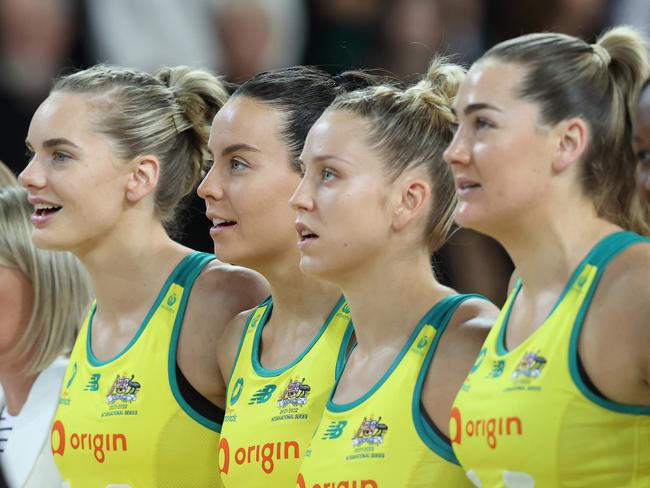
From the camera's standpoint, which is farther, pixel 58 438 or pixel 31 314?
pixel 31 314

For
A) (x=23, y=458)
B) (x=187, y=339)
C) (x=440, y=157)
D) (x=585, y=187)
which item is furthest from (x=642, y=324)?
(x=23, y=458)

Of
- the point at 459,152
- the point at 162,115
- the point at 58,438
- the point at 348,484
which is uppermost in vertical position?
the point at 459,152

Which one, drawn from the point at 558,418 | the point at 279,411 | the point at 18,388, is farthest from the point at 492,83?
the point at 18,388

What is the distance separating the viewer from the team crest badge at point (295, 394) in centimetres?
296

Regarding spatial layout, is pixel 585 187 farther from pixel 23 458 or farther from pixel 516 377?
pixel 23 458

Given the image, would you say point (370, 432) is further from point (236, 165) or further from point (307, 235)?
point (236, 165)

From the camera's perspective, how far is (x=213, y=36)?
5715 millimetres

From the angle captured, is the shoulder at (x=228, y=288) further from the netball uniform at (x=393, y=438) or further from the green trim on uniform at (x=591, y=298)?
the green trim on uniform at (x=591, y=298)

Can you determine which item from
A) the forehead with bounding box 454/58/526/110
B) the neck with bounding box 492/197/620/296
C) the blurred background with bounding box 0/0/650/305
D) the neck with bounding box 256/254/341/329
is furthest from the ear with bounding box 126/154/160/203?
the blurred background with bounding box 0/0/650/305

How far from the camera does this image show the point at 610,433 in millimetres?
2260

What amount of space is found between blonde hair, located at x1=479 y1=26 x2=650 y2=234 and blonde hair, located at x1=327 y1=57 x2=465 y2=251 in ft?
1.27

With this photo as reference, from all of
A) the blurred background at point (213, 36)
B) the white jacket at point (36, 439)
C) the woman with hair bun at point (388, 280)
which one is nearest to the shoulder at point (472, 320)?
the woman with hair bun at point (388, 280)

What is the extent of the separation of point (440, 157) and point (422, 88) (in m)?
0.20

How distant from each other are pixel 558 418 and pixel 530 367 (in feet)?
0.43
